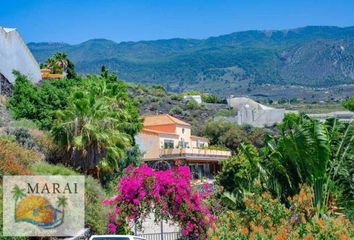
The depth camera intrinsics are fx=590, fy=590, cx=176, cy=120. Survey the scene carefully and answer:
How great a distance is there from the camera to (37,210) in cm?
1755

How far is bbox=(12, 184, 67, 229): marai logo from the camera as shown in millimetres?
17062

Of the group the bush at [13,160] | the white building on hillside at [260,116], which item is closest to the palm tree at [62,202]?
the bush at [13,160]

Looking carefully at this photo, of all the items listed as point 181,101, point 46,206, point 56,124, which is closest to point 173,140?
point 56,124

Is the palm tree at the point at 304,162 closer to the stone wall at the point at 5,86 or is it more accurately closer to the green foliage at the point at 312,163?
the green foliage at the point at 312,163

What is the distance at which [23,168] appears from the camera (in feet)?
67.5

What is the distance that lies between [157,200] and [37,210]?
5063 mm

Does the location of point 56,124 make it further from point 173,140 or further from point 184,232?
point 173,140

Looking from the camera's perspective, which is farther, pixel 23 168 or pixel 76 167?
pixel 76 167

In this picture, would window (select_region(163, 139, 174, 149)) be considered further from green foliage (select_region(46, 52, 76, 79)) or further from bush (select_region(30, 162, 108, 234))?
bush (select_region(30, 162, 108, 234))

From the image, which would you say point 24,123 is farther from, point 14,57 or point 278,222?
A: point 278,222

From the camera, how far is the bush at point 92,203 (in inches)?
794

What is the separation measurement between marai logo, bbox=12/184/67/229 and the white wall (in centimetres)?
2282

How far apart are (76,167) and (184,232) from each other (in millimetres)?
9035

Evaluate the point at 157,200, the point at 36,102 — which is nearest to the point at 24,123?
the point at 36,102
